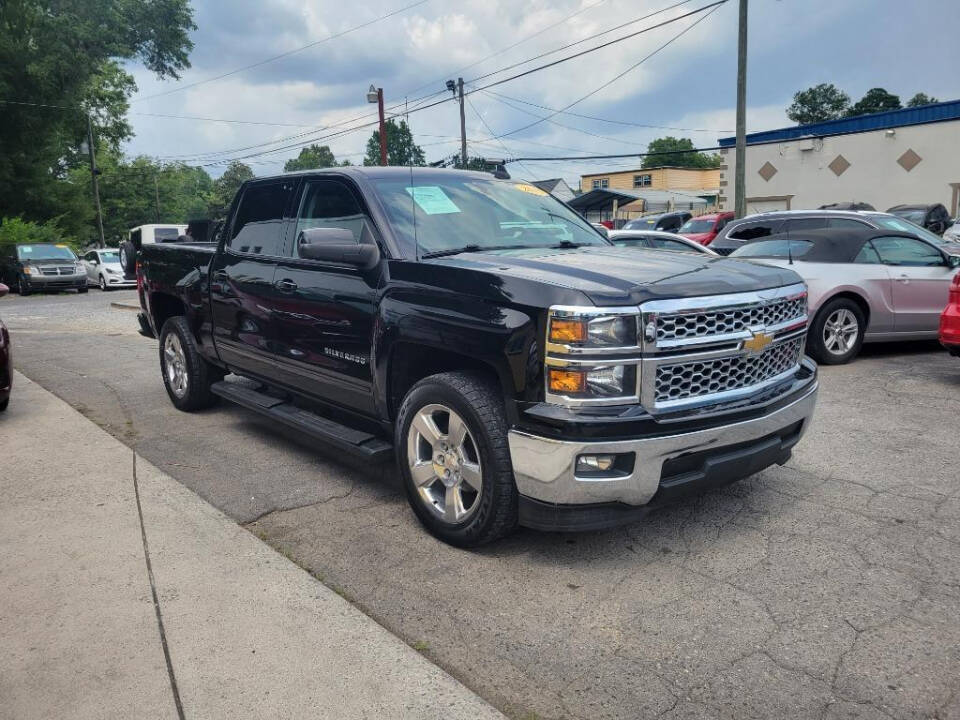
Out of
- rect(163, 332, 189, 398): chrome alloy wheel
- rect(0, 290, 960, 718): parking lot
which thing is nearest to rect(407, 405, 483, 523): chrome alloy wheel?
rect(0, 290, 960, 718): parking lot

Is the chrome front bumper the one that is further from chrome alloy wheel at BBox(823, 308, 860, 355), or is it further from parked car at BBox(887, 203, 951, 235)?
parked car at BBox(887, 203, 951, 235)

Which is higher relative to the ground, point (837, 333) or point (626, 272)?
point (626, 272)

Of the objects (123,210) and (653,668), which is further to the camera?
(123,210)

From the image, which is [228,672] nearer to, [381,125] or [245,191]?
[245,191]

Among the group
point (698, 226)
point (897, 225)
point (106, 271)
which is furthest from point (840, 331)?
point (106, 271)

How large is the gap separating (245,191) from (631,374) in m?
3.70

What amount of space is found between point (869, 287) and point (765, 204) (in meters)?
25.6

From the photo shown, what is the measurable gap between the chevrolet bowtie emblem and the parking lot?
0.97 metres

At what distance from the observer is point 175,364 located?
260 inches

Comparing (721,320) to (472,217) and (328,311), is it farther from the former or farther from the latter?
(328,311)

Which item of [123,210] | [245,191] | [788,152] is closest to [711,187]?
[788,152]

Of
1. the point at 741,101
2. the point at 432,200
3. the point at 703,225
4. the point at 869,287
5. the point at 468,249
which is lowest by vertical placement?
the point at 869,287

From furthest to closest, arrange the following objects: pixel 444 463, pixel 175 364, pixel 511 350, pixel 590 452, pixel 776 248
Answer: pixel 776 248, pixel 175 364, pixel 444 463, pixel 511 350, pixel 590 452

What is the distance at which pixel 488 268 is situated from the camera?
361cm
